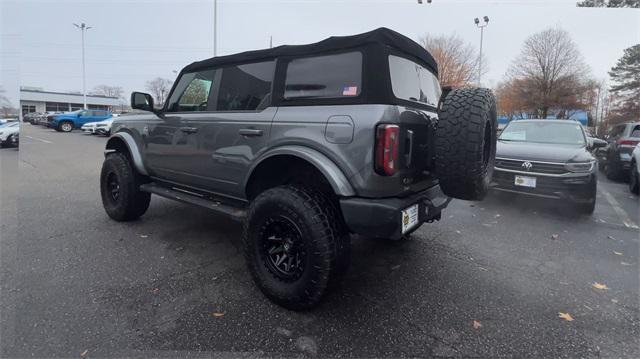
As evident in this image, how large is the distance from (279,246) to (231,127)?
1.16 metres

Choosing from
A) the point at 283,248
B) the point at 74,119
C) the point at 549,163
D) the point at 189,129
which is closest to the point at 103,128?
the point at 74,119

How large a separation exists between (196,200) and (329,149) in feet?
5.77

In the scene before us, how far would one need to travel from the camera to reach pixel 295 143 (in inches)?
101

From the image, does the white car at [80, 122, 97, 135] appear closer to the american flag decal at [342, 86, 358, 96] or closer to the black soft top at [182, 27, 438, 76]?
the black soft top at [182, 27, 438, 76]

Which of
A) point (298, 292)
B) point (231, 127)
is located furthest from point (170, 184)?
point (298, 292)

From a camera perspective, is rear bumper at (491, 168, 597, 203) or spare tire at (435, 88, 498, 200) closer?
spare tire at (435, 88, 498, 200)

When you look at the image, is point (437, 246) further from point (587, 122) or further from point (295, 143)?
point (587, 122)

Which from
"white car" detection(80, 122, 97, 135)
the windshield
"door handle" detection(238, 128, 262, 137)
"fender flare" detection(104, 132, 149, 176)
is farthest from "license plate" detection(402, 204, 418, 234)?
"white car" detection(80, 122, 97, 135)

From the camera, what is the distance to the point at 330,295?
8.59 feet

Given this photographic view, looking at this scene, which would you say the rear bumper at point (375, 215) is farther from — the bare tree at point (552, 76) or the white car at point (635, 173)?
the bare tree at point (552, 76)

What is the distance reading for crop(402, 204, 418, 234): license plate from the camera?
2338 mm

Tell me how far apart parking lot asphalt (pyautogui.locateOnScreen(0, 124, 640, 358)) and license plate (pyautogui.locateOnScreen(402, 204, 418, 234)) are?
2.19 feet

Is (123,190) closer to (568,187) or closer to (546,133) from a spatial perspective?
(568,187)

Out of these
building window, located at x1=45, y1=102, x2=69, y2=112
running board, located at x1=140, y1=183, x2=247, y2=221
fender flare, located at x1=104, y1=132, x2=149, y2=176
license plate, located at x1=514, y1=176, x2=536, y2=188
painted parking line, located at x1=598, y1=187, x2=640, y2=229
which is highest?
building window, located at x1=45, y1=102, x2=69, y2=112
